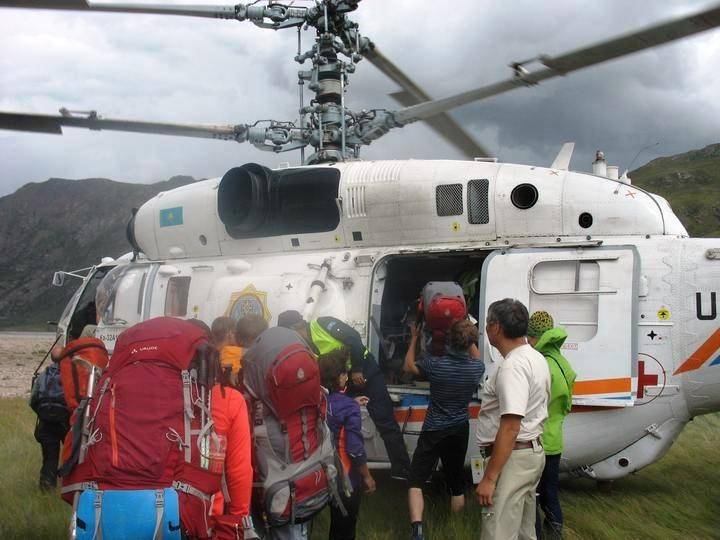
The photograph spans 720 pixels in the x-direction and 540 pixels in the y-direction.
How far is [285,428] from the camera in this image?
3373mm

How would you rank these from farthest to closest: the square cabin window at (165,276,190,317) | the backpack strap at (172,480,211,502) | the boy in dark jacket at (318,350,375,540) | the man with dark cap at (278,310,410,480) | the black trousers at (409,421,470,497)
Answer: the square cabin window at (165,276,190,317) → the man with dark cap at (278,310,410,480) → the black trousers at (409,421,470,497) → the boy in dark jacket at (318,350,375,540) → the backpack strap at (172,480,211,502)

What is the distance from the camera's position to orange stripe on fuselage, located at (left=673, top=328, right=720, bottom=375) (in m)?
5.27

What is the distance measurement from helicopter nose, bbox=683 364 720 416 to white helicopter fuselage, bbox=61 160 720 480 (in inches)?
0.4

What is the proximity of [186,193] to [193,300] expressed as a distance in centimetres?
148

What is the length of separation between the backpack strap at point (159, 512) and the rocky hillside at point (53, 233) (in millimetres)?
97849

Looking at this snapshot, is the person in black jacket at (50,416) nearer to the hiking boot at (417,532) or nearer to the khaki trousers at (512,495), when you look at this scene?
the hiking boot at (417,532)

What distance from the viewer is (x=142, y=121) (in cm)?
791

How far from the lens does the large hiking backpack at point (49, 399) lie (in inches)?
239

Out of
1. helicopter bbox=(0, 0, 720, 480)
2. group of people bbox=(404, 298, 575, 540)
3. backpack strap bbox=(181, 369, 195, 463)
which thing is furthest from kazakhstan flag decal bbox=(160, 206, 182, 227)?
backpack strap bbox=(181, 369, 195, 463)

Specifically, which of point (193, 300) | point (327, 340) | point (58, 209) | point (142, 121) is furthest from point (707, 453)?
point (58, 209)

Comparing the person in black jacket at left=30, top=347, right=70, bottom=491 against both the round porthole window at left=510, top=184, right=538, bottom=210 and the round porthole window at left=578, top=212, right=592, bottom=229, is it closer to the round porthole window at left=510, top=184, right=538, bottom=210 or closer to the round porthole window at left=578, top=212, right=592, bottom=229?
the round porthole window at left=510, top=184, right=538, bottom=210

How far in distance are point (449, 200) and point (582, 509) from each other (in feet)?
9.83

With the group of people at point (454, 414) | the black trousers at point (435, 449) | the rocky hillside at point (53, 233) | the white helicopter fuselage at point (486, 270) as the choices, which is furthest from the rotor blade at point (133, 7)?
the rocky hillside at point (53, 233)

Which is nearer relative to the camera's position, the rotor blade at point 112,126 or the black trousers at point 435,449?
the black trousers at point 435,449
